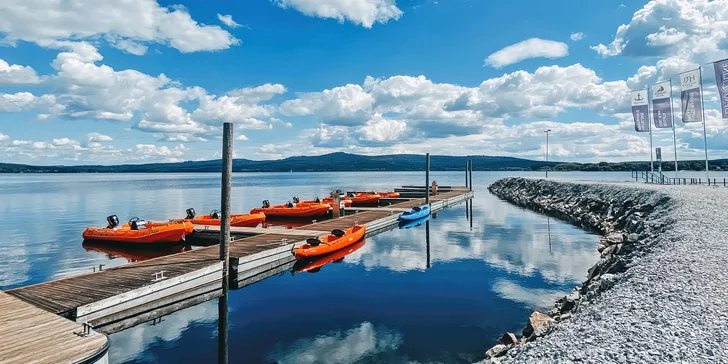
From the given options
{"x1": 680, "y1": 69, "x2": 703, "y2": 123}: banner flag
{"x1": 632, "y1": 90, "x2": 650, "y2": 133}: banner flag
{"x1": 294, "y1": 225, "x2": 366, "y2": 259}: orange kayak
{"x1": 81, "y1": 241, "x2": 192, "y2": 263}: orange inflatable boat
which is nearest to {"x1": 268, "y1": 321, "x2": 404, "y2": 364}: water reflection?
{"x1": 294, "y1": 225, "x2": 366, "y2": 259}: orange kayak

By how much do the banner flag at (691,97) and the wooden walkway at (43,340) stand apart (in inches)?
1598

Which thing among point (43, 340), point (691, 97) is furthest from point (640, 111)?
point (43, 340)

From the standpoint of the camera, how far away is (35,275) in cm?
1908

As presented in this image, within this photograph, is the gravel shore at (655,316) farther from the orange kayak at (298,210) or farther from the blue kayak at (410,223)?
the orange kayak at (298,210)

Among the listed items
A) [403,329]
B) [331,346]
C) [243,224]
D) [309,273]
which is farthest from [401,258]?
[243,224]

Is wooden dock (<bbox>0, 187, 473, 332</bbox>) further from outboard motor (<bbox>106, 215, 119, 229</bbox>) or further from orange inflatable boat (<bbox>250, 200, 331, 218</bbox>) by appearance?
orange inflatable boat (<bbox>250, 200, 331, 218</bbox>)

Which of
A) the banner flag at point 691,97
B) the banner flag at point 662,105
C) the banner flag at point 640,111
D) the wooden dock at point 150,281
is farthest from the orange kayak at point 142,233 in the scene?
the banner flag at point 640,111

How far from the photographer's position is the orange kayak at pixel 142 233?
2280 centimetres

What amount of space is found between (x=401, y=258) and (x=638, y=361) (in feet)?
51.7

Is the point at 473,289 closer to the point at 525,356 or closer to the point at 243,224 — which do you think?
the point at 525,356

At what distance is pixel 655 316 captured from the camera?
726 centimetres

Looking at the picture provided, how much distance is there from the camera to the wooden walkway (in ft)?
22.2

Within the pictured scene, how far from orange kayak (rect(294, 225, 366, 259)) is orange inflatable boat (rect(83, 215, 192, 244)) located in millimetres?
8677

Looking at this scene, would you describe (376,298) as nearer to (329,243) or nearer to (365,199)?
(329,243)
